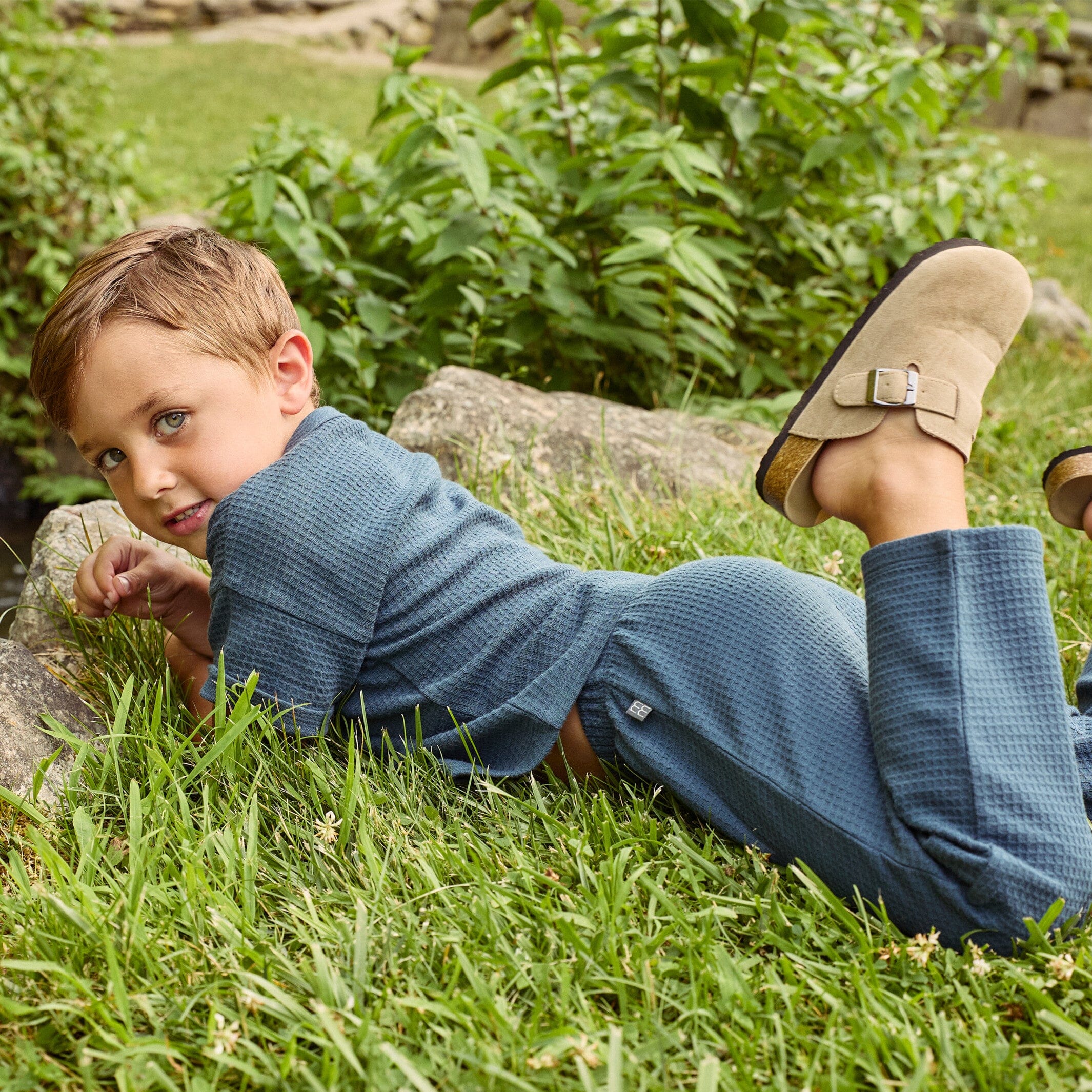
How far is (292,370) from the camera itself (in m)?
1.71

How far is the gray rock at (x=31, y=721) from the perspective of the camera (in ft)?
4.98

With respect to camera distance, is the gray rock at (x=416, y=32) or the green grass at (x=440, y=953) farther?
the gray rock at (x=416, y=32)

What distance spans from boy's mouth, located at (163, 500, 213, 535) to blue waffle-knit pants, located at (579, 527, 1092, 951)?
649 mm

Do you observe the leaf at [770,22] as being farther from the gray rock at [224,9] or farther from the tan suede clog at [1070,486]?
the gray rock at [224,9]

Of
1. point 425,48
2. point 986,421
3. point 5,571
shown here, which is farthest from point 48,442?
point 986,421

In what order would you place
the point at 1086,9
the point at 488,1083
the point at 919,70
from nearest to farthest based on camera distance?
1. the point at 488,1083
2. the point at 919,70
3. the point at 1086,9

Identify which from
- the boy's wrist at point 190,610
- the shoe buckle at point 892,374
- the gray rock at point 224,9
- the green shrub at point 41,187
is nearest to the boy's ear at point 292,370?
the boy's wrist at point 190,610

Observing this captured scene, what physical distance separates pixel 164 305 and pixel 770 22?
81.2 inches

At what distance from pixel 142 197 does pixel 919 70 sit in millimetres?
3845

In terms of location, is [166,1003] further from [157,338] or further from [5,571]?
[5,571]

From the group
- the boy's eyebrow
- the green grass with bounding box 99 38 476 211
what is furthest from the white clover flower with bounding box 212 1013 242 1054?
the green grass with bounding box 99 38 476 211

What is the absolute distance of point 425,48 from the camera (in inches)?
111

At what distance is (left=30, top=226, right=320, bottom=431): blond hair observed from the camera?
1.54 metres

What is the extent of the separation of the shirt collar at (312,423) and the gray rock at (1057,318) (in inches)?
168
